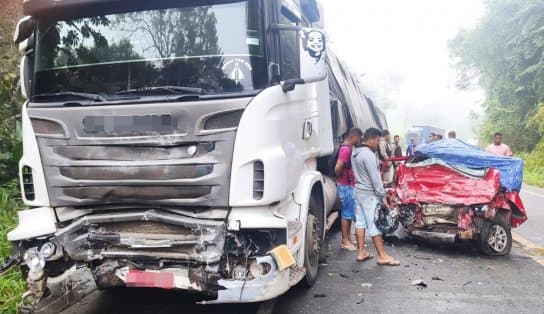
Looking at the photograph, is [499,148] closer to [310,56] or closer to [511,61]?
[310,56]

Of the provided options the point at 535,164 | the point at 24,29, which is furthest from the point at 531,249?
the point at 535,164

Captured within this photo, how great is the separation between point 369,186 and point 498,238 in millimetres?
1869

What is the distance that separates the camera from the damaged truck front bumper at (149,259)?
137 inches

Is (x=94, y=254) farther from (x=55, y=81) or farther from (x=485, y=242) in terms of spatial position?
(x=485, y=242)

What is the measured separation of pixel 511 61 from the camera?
73.0ft

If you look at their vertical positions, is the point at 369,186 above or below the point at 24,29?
below

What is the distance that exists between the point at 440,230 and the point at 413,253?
0.47 m

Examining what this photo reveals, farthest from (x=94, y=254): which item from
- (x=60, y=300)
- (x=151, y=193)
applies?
(x=151, y=193)

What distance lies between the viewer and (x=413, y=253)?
6371 millimetres

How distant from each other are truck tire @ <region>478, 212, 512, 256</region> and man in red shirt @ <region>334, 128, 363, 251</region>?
5.30 ft

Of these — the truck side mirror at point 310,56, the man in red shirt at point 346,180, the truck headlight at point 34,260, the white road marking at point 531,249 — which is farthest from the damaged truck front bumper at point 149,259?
the white road marking at point 531,249

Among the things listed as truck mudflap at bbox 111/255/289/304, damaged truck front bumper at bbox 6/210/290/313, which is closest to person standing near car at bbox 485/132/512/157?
damaged truck front bumper at bbox 6/210/290/313

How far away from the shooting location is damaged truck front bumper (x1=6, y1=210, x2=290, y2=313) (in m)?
3.48

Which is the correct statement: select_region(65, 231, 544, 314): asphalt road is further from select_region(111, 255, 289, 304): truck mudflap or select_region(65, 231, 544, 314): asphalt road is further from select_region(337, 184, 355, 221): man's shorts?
select_region(111, 255, 289, 304): truck mudflap
